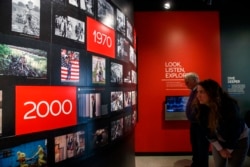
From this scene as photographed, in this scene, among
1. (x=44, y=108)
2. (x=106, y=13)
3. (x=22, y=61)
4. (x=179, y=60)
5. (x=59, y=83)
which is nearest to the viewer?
(x=22, y=61)

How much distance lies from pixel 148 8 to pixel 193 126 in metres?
2.95

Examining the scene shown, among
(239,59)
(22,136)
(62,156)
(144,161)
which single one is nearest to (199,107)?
(62,156)

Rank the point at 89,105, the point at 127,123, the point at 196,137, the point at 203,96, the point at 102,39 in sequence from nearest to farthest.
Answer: the point at 89,105 < the point at 203,96 < the point at 102,39 < the point at 127,123 < the point at 196,137

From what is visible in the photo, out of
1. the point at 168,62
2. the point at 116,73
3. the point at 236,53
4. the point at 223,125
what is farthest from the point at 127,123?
the point at 236,53

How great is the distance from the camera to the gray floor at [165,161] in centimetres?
547

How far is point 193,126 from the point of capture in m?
4.79

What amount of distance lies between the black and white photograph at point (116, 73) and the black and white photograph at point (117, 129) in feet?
1.58

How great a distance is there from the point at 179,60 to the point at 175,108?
1079 mm

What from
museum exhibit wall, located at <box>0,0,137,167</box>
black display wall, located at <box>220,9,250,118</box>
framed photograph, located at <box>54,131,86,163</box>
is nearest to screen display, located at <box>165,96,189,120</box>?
black display wall, located at <box>220,9,250,118</box>

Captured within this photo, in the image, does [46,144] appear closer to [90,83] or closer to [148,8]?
[90,83]

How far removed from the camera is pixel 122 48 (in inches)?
146

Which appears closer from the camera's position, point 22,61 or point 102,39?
point 22,61

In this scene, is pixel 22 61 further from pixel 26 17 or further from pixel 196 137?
pixel 196 137

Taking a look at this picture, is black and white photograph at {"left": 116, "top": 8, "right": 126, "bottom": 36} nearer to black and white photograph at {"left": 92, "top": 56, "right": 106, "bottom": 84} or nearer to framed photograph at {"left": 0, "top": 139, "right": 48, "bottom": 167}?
black and white photograph at {"left": 92, "top": 56, "right": 106, "bottom": 84}
